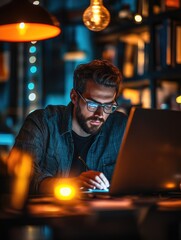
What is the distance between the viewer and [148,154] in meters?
2.10

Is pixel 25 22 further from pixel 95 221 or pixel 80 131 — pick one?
pixel 95 221

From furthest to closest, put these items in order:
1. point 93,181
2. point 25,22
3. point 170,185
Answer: point 25,22
point 93,181
point 170,185

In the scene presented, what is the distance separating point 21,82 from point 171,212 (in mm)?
6588

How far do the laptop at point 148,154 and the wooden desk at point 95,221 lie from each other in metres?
0.10

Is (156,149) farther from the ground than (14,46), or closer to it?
closer to it

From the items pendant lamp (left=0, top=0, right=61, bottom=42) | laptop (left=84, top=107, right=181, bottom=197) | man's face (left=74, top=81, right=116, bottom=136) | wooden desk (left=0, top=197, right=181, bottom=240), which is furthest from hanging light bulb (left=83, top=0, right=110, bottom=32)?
wooden desk (left=0, top=197, right=181, bottom=240)

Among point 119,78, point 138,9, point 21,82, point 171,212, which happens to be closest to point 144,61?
point 138,9

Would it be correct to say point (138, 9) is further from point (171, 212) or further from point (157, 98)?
point (171, 212)

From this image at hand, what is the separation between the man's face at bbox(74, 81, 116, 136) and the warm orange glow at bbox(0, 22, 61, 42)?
15.9 inches

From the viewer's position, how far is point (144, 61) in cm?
547

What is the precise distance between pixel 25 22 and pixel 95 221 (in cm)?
147

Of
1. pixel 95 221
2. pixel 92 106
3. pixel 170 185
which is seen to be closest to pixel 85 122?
pixel 92 106

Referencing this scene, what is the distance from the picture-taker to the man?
3.02 metres

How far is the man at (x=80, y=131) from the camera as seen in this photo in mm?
3020
